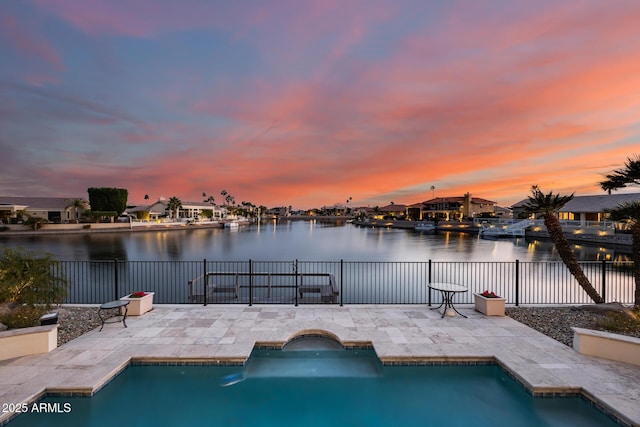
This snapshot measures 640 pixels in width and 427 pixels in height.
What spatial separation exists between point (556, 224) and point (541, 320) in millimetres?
3591

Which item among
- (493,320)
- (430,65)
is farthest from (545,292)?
(430,65)

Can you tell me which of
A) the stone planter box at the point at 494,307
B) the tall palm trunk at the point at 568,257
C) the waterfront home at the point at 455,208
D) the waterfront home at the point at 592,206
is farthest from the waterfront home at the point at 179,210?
the waterfront home at the point at 592,206

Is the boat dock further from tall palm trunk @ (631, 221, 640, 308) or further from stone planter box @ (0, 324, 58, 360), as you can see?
tall palm trunk @ (631, 221, 640, 308)

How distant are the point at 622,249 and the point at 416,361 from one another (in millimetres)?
41719

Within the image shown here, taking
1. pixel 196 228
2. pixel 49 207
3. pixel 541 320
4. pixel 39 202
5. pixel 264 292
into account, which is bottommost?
pixel 196 228

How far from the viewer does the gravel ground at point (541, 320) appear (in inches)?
253

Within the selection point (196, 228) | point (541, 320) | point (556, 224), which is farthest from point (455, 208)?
point (541, 320)

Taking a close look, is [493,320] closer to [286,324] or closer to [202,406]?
[286,324]

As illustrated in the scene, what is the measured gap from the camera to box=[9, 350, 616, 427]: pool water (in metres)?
4.11

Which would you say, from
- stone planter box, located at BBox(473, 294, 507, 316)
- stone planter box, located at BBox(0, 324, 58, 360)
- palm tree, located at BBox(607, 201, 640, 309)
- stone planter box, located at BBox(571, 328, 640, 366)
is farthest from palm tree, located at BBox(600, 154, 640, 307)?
stone planter box, located at BBox(0, 324, 58, 360)

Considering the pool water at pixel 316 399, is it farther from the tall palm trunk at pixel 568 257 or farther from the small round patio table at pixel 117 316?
the tall palm trunk at pixel 568 257

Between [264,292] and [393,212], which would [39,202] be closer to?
[264,292]

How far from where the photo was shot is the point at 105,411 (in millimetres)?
4207

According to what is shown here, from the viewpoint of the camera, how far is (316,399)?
4.66m
